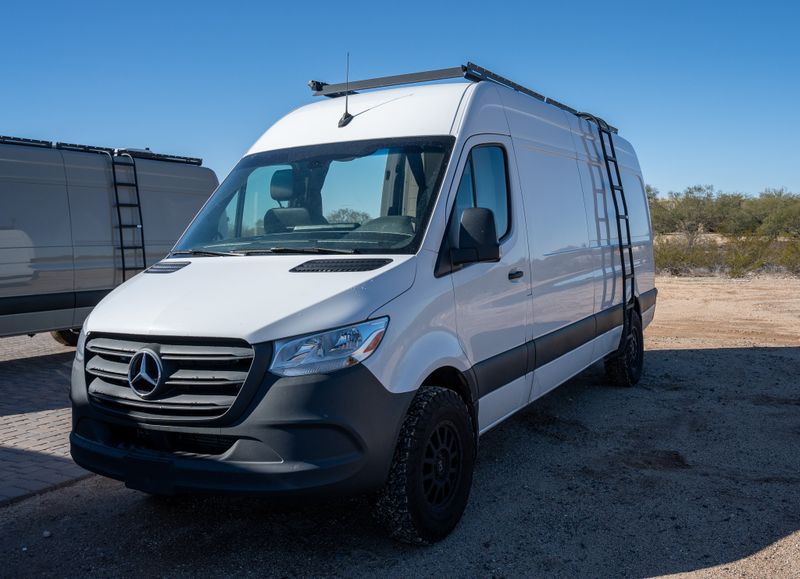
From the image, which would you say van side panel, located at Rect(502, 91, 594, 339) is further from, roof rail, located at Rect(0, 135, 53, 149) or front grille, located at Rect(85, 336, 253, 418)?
roof rail, located at Rect(0, 135, 53, 149)

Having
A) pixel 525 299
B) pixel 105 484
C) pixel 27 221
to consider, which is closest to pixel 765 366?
pixel 525 299

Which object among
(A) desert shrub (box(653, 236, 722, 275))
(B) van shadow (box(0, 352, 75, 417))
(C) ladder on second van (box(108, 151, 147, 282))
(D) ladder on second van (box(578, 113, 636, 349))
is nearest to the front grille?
(B) van shadow (box(0, 352, 75, 417))

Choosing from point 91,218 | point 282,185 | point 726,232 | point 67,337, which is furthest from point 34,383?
point 726,232

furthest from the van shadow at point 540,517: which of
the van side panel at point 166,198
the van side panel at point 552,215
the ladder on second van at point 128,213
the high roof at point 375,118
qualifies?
the van side panel at point 166,198

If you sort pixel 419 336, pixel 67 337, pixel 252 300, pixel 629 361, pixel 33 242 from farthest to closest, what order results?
pixel 67 337, pixel 33 242, pixel 629 361, pixel 419 336, pixel 252 300

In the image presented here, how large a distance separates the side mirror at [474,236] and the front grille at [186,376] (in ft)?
4.54

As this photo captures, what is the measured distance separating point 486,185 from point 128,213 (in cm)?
717

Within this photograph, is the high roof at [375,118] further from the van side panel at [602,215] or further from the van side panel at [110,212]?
the van side panel at [110,212]

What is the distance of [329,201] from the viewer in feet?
15.6

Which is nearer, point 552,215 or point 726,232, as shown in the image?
point 552,215

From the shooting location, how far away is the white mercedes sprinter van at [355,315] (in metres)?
3.57

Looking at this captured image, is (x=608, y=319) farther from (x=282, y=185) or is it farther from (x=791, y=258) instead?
(x=791, y=258)

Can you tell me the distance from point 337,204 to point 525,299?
1.46 metres

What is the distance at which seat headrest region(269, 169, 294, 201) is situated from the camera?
4949 millimetres
